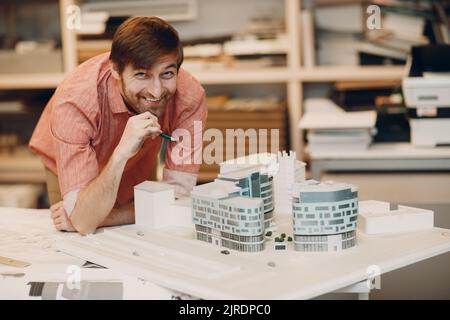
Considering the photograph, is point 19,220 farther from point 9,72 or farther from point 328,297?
point 9,72

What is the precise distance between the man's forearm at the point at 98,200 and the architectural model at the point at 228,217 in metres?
0.22

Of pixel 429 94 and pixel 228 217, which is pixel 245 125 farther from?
pixel 228 217

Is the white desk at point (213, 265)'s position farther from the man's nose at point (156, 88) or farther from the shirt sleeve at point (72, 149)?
the man's nose at point (156, 88)

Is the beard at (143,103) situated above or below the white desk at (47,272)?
above

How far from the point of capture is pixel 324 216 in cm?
156

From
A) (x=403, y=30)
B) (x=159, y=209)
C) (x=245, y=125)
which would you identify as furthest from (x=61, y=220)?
(x=403, y=30)

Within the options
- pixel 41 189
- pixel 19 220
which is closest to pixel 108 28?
pixel 41 189

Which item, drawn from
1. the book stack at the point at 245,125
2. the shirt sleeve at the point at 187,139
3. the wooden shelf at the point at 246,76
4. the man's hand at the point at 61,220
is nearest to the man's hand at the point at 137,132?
the man's hand at the point at 61,220

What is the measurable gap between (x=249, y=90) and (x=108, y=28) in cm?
75

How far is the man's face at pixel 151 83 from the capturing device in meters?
1.84

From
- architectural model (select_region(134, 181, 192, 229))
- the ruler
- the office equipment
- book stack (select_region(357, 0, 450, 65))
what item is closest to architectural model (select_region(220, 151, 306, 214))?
architectural model (select_region(134, 181, 192, 229))

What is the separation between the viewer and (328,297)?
5.03 ft

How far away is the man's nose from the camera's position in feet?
6.05

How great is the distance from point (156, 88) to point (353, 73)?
64.2 inches
